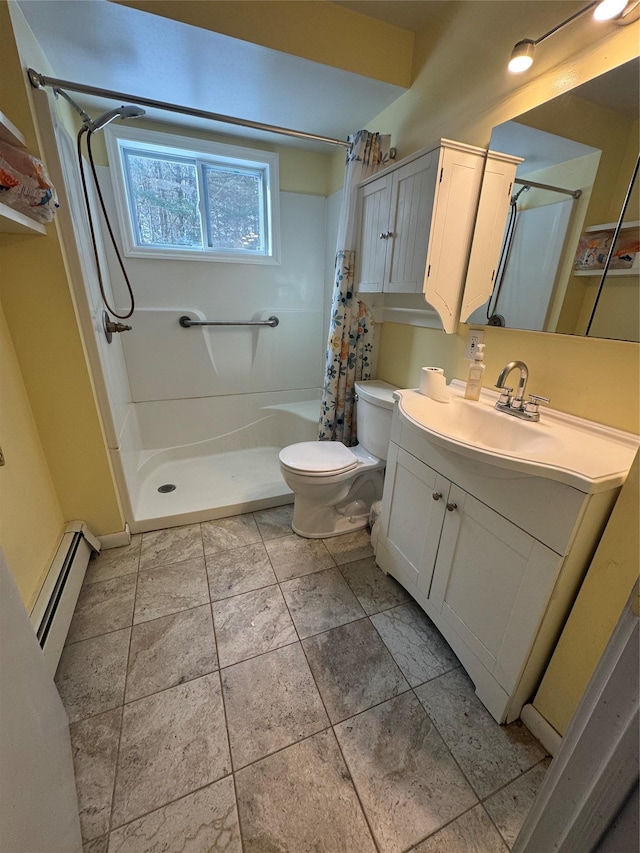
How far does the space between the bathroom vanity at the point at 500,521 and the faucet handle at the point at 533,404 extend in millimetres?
46

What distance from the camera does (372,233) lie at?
1720 millimetres

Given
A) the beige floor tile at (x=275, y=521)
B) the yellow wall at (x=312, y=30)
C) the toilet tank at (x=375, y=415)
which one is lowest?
the beige floor tile at (x=275, y=521)

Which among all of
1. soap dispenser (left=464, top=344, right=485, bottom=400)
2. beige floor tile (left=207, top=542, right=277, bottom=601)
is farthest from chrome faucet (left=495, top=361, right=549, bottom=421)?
beige floor tile (left=207, top=542, right=277, bottom=601)

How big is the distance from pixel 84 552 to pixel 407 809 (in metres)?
1.57

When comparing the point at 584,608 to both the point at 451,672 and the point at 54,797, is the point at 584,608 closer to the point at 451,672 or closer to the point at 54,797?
the point at 451,672

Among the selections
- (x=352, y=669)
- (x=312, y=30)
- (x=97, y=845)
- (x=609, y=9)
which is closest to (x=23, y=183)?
(x=312, y=30)

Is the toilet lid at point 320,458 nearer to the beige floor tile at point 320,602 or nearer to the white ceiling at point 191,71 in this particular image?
the beige floor tile at point 320,602

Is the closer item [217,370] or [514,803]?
[514,803]

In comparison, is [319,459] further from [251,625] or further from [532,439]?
[532,439]

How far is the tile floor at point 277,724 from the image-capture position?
872mm

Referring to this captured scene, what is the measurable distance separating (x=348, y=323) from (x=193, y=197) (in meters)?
1.44

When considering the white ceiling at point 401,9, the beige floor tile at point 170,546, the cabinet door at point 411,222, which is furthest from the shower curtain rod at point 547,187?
the beige floor tile at point 170,546

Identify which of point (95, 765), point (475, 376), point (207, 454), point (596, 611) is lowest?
point (95, 765)

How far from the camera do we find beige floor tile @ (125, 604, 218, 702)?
3.86 ft
